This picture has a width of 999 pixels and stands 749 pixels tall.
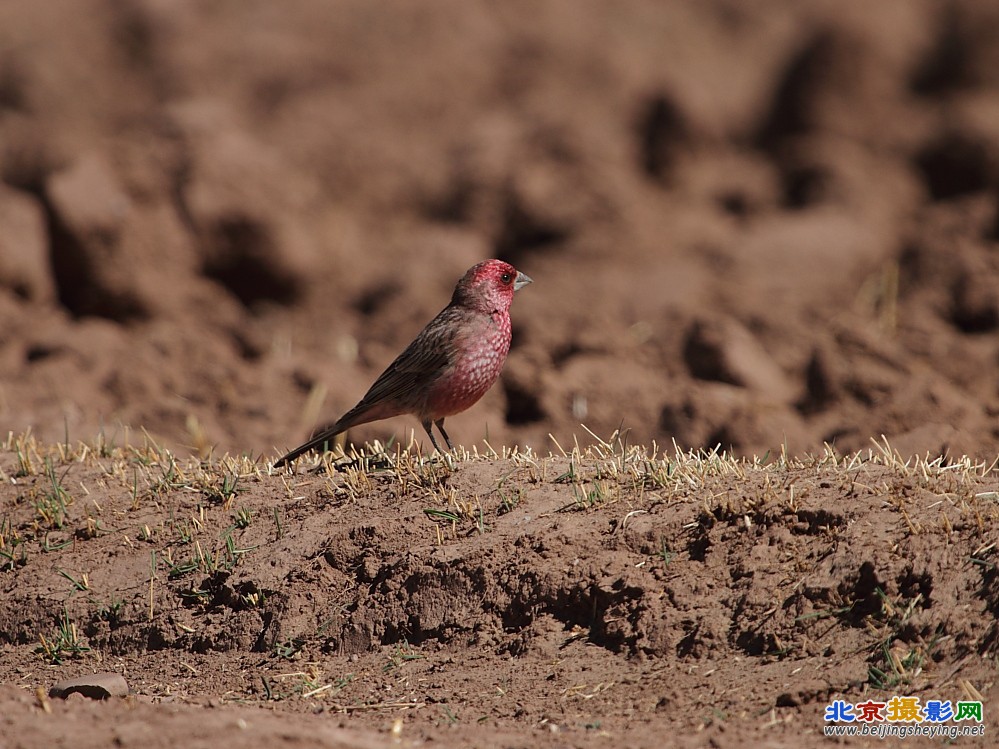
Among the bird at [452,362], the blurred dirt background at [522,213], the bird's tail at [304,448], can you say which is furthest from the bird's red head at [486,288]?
the blurred dirt background at [522,213]

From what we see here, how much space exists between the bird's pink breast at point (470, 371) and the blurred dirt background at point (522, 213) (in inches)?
54.8

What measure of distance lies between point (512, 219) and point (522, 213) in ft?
0.39

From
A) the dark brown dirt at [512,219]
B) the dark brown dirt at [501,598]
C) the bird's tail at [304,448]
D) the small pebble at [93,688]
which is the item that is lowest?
the small pebble at [93,688]

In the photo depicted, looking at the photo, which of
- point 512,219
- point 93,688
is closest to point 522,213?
point 512,219

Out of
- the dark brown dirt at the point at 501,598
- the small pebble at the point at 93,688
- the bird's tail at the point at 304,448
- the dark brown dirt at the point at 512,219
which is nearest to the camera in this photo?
the dark brown dirt at the point at 501,598

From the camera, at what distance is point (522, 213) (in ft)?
40.1

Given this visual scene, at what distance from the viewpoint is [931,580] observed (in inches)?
175

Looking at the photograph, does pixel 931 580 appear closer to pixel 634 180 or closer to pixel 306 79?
pixel 634 180

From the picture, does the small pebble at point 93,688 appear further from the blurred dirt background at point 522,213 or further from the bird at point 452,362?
the blurred dirt background at point 522,213

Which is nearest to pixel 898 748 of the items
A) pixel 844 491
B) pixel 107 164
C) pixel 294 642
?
pixel 844 491

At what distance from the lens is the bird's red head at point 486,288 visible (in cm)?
668

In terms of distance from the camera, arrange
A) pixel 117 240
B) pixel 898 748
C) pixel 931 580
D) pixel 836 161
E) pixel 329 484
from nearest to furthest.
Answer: pixel 898 748 < pixel 931 580 < pixel 329 484 < pixel 117 240 < pixel 836 161

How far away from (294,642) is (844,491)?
2.37 metres

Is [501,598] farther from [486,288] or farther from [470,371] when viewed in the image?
[486,288]
